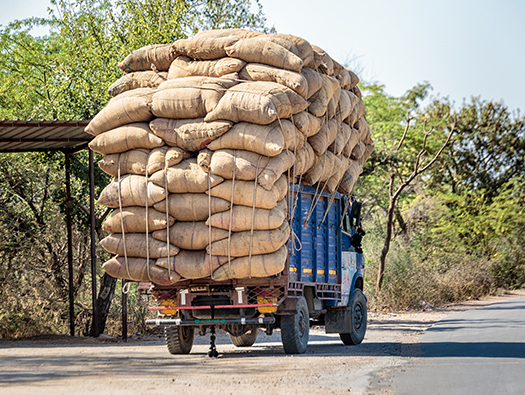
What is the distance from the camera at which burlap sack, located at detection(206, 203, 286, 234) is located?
8516 mm

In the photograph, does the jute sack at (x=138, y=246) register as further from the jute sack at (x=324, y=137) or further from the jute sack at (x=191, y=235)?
the jute sack at (x=324, y=137)

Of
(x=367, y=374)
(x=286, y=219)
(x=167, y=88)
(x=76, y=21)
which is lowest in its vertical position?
(x=367, y=374)

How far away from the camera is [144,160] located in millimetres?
9078

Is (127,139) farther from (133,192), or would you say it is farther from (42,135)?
(42,135)

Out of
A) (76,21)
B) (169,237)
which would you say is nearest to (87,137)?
(169,237)

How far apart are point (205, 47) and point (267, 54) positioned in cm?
94

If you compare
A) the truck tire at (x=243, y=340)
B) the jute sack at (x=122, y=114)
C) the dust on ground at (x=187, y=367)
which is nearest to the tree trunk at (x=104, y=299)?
the dust on ground at (x=187, y=367)

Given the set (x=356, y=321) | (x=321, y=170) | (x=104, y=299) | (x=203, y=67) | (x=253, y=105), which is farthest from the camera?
(x=104, y=299)

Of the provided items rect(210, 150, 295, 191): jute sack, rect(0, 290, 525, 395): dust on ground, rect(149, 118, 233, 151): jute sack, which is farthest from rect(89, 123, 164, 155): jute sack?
rect(0, 290, 525, 395): dust on ground

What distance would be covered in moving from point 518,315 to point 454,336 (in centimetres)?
567

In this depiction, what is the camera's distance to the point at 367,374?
24.1 feet

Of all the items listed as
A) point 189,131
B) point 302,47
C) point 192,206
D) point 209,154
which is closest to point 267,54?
point 302,47

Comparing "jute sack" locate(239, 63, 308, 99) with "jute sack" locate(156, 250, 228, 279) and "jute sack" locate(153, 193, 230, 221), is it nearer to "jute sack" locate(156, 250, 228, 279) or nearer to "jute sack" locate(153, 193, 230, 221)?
"jute sack" locate(153, 193, 230, 221)

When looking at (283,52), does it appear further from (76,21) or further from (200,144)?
(76,21)
